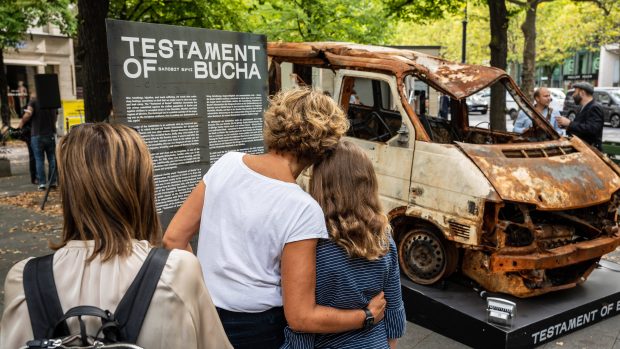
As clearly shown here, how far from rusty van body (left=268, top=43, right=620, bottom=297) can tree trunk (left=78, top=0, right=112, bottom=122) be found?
466cm

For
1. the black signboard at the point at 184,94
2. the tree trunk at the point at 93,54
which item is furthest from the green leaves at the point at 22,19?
the black signboard at the point at 184,94

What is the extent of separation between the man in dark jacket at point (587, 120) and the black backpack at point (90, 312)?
25.8ft

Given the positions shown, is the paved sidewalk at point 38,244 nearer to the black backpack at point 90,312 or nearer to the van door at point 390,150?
the van door at point 390,150

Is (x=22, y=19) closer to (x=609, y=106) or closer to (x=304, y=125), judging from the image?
(x=304, y=125)

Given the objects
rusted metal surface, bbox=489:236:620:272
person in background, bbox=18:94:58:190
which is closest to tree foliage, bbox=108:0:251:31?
person in background, bbox=18:94:58:190

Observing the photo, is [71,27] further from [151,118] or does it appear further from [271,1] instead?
[151,118]

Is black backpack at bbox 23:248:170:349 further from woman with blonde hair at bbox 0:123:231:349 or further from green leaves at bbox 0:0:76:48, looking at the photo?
green leaves at bbox 0:0:76:48

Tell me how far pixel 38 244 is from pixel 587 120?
26.3 ft

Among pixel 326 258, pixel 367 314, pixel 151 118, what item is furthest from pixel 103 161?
pixel 151 118

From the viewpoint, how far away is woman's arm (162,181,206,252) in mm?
2381

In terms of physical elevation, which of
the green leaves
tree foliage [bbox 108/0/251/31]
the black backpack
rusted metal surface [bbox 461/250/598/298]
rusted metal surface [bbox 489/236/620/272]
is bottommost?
rusted metal surface [bbox 461/250/598/298]

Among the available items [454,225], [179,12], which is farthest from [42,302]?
[179,12]

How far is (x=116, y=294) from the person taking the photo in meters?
1.58

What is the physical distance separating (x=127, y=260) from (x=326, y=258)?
2.51 ft
